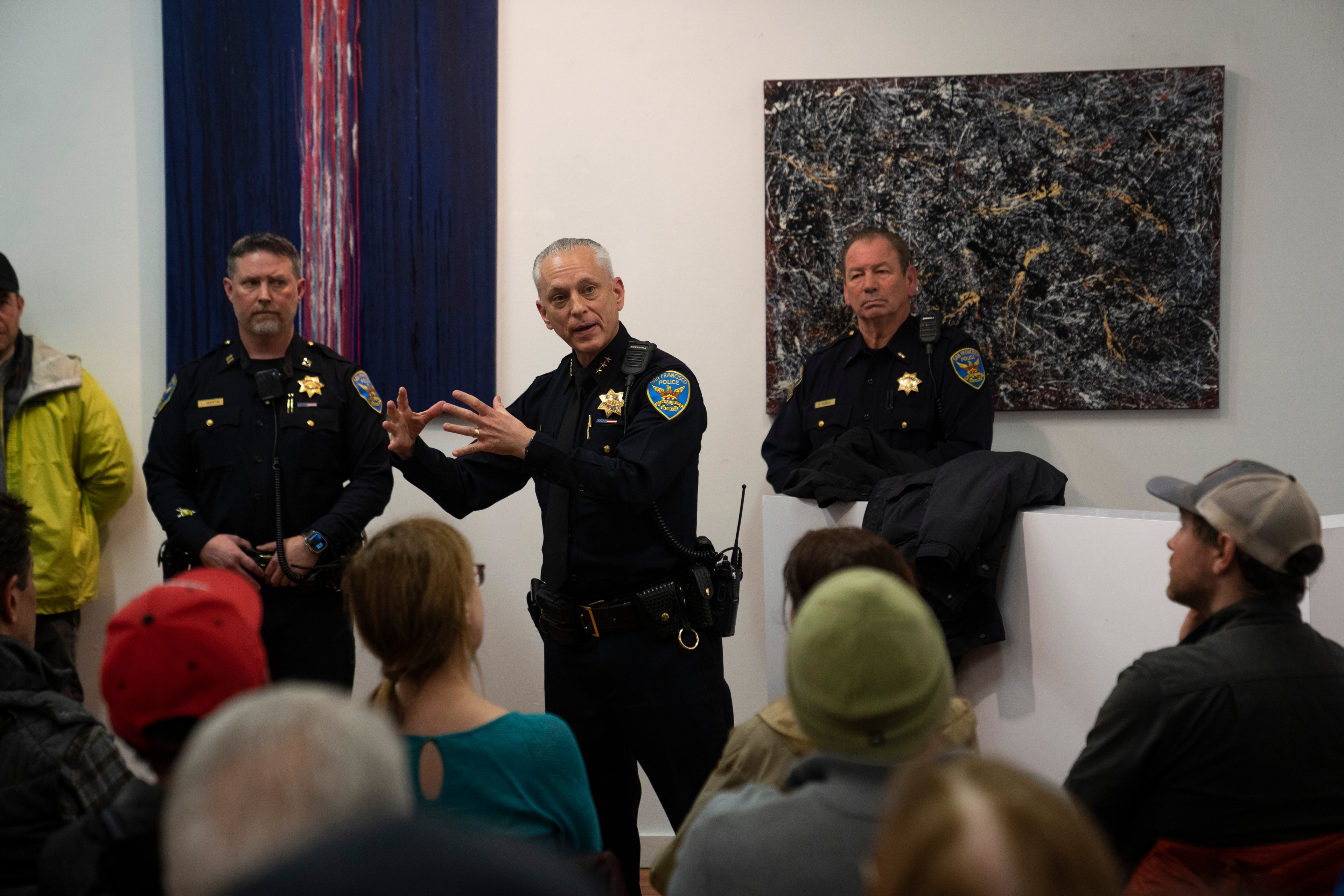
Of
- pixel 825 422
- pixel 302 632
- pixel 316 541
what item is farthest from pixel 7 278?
pixel 825 422

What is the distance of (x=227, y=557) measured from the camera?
104 inches

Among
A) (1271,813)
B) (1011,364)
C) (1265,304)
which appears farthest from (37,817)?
(1265,304)

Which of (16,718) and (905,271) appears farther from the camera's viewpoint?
(905,271)

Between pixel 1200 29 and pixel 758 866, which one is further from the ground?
pixel 1200 29

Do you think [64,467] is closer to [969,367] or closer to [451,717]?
[451,717]

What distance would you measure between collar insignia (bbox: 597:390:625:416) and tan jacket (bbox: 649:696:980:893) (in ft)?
3.44

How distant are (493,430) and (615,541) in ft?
1.28

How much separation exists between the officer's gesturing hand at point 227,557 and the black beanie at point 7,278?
1.14 meters

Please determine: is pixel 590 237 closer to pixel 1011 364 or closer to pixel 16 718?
pixel 1011 364

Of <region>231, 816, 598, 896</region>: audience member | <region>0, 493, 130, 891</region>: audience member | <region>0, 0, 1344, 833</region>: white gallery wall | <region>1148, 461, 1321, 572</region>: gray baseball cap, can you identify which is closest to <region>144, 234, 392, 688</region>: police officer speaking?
<region>0, 0, 1344, 833</region>: white gallery wall

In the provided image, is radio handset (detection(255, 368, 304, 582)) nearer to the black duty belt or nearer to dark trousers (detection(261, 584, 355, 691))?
dark trousers (detection(261, 584, 355, 691))

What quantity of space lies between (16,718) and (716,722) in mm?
1359

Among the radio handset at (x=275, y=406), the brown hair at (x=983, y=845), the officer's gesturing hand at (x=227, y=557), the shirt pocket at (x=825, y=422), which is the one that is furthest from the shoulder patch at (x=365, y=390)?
the brown hair at (x=983, y=845)

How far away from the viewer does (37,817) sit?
1.47 m
